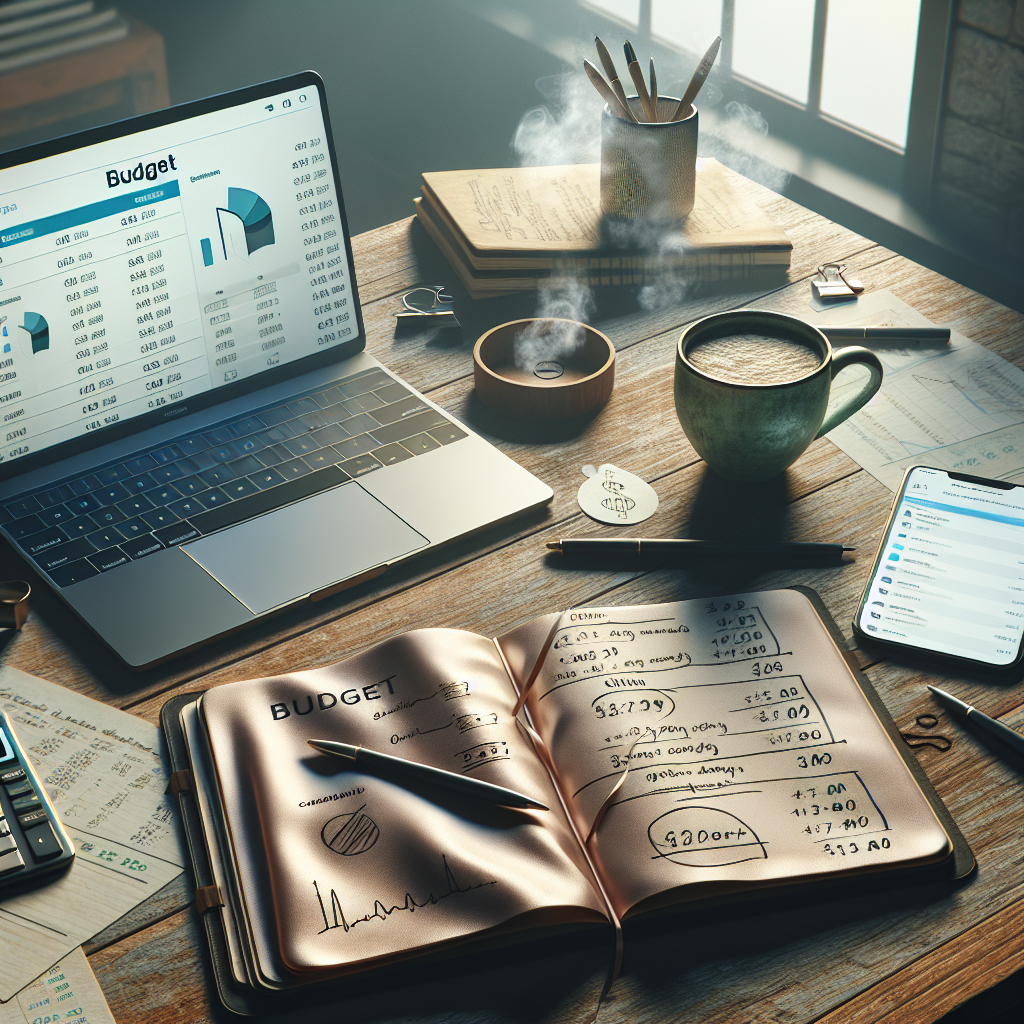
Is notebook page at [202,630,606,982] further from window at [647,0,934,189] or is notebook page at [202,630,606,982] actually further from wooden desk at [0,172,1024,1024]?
window at [647,0,934,189]

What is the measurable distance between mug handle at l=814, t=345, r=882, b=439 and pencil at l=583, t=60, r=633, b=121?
18.4 inches

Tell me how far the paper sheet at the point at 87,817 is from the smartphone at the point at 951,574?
1.74 ft

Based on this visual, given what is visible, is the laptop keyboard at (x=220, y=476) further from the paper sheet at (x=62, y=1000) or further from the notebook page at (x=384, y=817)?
the paper sheet at (x=62, y=1000)

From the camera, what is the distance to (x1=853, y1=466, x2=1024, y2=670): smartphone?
0.79m

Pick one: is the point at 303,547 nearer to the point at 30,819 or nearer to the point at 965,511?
the point at 30,819

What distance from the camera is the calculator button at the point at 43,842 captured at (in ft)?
2.11

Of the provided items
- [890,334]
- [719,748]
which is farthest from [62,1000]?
[890,334]

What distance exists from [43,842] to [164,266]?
1.75 ft

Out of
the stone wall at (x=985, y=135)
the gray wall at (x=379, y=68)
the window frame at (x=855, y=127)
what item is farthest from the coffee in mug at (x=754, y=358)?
the gray wall at (x=379, y=68)

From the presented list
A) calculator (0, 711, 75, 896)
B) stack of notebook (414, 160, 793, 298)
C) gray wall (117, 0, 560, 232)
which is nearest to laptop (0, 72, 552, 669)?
calculator (0, 711, 75, 896)

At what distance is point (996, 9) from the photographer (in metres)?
1.83

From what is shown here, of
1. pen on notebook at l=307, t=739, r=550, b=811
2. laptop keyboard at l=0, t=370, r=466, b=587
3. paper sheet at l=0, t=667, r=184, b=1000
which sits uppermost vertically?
laptop keyboard at l=0, t=370, r=466, b=587

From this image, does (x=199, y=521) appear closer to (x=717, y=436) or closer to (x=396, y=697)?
(x=396, y=697)

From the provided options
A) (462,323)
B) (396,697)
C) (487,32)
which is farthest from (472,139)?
(396,697)
